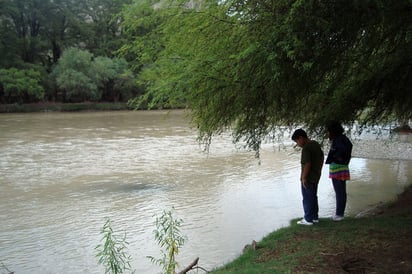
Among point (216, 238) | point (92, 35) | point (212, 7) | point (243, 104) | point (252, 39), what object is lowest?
point (216, 238)

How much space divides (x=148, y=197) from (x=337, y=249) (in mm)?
7240

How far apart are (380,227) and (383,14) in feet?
10.6

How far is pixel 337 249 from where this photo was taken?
544 cm

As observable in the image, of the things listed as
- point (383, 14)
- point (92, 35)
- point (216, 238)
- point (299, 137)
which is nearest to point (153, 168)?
point (216, 238)

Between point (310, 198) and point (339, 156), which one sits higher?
point (339, 156)

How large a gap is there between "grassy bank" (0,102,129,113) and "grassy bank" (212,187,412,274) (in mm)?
50626

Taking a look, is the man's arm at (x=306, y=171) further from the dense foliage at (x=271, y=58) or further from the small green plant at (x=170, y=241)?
the small green plant at (x=170, y=241)

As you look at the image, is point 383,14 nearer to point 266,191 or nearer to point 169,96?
point 169,96

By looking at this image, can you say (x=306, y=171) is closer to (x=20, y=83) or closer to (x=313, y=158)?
(x=313, y=158)

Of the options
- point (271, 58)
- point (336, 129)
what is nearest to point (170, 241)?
point (271, 58)

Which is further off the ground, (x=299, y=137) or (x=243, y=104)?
(x=243, y=104)

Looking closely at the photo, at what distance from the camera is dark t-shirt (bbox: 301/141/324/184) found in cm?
642

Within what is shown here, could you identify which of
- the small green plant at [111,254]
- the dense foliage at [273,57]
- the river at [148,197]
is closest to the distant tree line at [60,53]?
the river at [148,197]

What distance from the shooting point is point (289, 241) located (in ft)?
20.1
